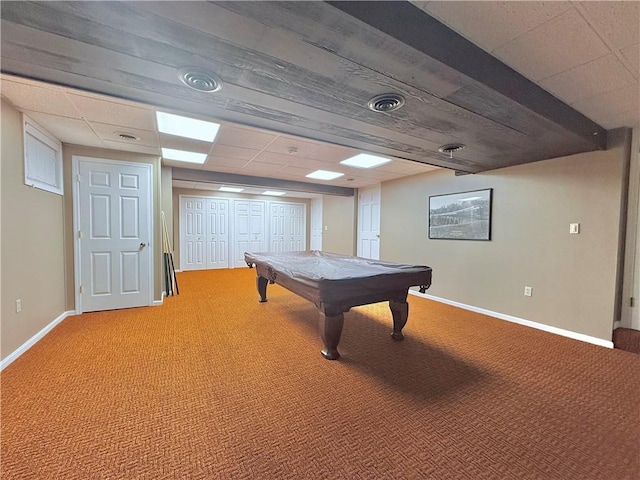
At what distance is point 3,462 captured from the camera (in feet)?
4.20

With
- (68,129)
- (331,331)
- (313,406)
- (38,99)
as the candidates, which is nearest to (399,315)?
(331,331)

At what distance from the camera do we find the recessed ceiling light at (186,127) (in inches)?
102

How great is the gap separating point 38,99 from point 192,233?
17.7ft

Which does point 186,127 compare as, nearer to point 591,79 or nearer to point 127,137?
point 127,137

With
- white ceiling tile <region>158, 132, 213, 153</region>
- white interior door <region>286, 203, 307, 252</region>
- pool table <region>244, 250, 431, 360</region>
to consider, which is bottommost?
pool table <region>244, 250, 431, 360</region>

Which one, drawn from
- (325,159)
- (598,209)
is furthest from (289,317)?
(598,209)

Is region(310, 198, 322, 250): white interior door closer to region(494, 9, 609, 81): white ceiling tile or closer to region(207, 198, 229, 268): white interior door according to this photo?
region(207, 198, 229, 268): white interior door

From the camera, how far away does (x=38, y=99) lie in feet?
6.88

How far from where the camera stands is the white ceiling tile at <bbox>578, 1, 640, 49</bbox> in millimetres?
1245

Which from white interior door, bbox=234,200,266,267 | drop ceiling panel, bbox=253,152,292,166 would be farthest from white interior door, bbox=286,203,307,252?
drop ceiling panel, bbox=253,152,292,166

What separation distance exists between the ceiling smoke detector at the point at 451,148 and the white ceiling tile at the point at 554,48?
0.95 meters

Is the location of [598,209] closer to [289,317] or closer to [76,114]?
[289,317]

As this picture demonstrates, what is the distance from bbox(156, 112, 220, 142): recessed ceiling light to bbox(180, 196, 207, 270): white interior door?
15.1 feet

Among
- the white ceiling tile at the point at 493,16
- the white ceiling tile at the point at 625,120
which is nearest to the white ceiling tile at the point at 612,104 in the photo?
the white ceiling tile at the point at 625,120
